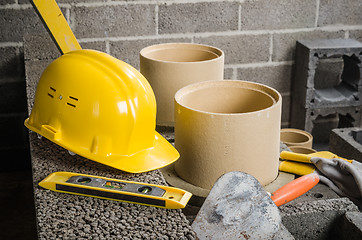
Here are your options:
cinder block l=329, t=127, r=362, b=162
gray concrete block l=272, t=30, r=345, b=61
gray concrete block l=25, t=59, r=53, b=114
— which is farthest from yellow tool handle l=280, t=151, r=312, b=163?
gray concrete block l=272, t=30, r=345, b=61

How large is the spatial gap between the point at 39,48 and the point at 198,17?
119 centimetres

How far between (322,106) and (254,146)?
2.03 meters

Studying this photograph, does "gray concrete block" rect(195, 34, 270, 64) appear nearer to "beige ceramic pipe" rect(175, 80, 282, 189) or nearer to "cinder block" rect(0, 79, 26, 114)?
"cinder block" rect(0, 79, 26, 114)

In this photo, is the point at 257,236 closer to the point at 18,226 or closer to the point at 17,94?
the point at 18,226

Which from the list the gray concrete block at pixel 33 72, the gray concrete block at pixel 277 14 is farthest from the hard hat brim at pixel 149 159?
the gray concrete block at pixel 277 14

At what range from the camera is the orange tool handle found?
130 centimetres

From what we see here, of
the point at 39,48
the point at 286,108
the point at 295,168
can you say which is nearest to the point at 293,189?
the point at 295,168

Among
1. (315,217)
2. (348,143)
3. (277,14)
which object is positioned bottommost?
(348,143)

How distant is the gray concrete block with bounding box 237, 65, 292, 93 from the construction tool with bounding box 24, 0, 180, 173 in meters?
1.96

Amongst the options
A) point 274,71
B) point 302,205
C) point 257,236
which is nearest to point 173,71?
point 302,205

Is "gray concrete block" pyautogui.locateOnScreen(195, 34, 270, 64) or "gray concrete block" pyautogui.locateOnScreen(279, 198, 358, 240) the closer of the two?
"gray concrete block" pyautogui.locateOnScreen(279, 198, 358, 240)

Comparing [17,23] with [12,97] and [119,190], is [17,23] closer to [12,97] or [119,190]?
[12,97]

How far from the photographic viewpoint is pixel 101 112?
127 cm

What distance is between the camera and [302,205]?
1.35 meters
